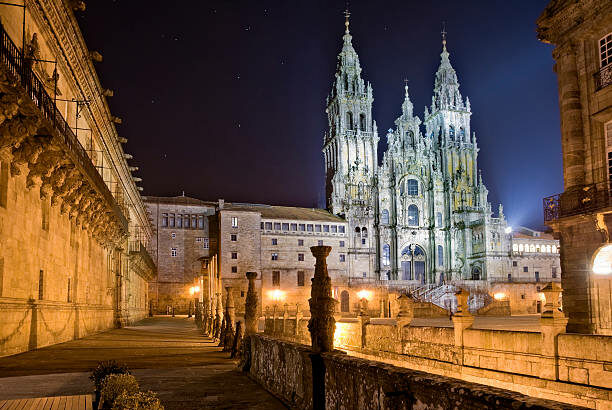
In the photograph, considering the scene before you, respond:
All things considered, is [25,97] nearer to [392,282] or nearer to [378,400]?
[378,400]

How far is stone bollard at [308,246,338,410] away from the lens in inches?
301

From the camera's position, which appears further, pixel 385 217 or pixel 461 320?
pixel 385 217

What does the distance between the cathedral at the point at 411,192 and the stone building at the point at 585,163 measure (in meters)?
51.9

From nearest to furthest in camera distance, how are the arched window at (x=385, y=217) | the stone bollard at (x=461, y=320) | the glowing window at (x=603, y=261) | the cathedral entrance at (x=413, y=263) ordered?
the stone bollard at (x=461, y=320)
the glowing window at (x=603, y=261)
the arched window at (x=385, y=217)
the cathedral entrance at (x=413, y=263)

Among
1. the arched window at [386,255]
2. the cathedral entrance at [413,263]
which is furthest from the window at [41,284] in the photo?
the cathedral entrance at [413,263]

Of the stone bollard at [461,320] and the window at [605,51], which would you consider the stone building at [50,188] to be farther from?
the window at [605,51]

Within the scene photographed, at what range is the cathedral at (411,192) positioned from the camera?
73.0 metres

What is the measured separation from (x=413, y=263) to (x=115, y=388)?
7344 cm

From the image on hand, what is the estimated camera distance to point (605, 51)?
1906cm

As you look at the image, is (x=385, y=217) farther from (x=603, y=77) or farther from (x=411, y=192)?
(x=603, y=77)

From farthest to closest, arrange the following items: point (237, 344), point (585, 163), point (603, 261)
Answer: point (585, 163)
point (603, 261)
point (237, 344)

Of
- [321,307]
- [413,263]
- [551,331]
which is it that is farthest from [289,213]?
[321,307]

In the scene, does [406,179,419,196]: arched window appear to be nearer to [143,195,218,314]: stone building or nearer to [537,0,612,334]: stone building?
→ [143,195,218,314]: stone building

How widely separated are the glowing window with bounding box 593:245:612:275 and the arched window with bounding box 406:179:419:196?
6219 centimetres
